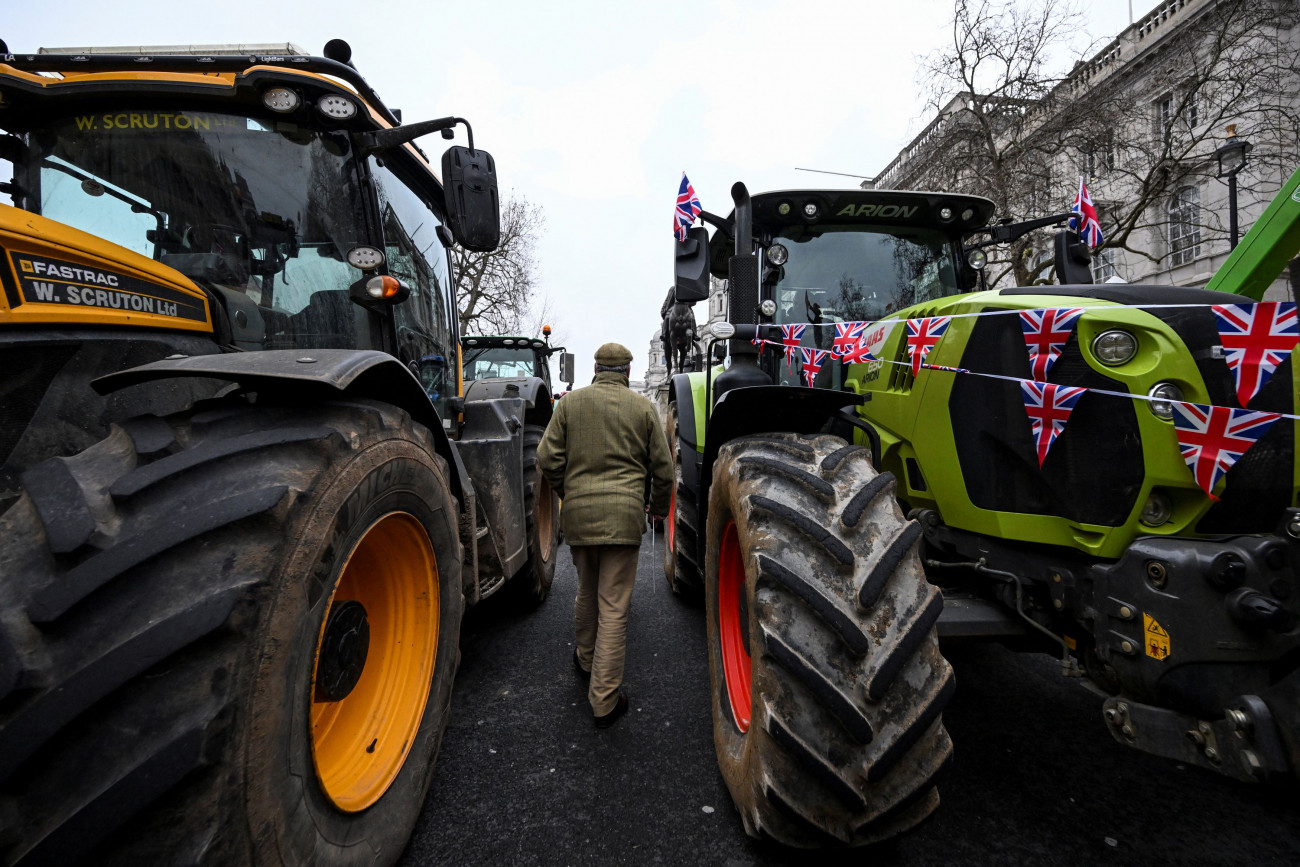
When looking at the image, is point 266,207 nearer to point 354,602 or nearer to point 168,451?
point 168,451

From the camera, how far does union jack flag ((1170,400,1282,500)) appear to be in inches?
61.5

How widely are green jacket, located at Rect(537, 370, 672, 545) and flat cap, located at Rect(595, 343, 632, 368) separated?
146 mm

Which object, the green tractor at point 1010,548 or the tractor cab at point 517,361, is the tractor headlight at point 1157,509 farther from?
the tractor cab at point 517,361

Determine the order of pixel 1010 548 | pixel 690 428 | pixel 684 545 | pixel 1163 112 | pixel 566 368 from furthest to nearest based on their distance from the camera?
1. pixel 1163 112
2. pixel 566 368
3. pixel 684 545
4. pixel 690 428
5. pixel 1010 548

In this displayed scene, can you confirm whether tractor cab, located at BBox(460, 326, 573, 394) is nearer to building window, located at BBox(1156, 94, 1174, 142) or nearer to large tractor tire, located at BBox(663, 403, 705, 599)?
large tractor tire, located at BBox(663, 403, 705, 599)

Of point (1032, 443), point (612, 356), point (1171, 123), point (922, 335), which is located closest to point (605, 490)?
point (612, 356)

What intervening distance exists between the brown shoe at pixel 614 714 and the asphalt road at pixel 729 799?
0.03m

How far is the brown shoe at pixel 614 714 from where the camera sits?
2.76 meters

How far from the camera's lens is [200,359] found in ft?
5.17

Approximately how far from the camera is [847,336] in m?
2.99

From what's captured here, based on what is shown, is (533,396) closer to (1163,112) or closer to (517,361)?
(517,361)

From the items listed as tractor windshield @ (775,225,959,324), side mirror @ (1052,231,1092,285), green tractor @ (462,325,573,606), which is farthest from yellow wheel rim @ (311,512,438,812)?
side mirror @ (1052,231,1092,285)

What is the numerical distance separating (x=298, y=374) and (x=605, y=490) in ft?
5.52

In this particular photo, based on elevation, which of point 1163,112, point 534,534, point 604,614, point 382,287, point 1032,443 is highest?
point 1163,112
